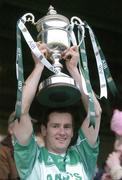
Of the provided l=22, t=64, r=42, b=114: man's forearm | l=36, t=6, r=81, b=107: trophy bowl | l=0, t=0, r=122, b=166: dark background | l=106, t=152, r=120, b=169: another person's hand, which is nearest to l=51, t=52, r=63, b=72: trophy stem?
l=36, t=6, r=81, b=107: trophy bowl

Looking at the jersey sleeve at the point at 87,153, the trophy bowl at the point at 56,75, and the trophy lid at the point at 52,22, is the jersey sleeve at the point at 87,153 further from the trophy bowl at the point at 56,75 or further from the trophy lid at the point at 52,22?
the trophy lid at the point at 52,22

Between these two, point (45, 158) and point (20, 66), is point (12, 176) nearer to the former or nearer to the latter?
point (45, 158)

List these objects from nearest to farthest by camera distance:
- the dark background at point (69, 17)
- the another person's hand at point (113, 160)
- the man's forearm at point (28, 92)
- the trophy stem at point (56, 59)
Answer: the man's forearm at point (28, 92) < the trophy stem at point (56, 59) < the another person's hand at point (113, 160) < the dark background at point (69, 17)

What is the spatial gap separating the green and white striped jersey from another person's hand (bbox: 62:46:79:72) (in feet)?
1.23

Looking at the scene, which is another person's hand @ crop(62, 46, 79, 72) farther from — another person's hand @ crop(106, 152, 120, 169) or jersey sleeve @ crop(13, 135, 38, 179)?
another person's hand @ crop(106, 152, 120, 169)

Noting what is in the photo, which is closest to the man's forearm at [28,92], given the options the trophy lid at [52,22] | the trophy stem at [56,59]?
the trophy stem at [56,59]

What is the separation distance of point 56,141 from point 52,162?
0.34 feet

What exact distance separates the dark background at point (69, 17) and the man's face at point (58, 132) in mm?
1683

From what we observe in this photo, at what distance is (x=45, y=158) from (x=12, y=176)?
1.19ft

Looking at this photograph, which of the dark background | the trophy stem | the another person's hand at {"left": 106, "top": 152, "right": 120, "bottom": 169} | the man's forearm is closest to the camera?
the man's forearm

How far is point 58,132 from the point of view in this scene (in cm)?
334

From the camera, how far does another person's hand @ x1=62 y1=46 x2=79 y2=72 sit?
339 centimetres

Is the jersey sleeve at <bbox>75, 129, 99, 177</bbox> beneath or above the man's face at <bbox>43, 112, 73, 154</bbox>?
beneath

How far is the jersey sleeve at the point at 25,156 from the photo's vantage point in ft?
10.7
